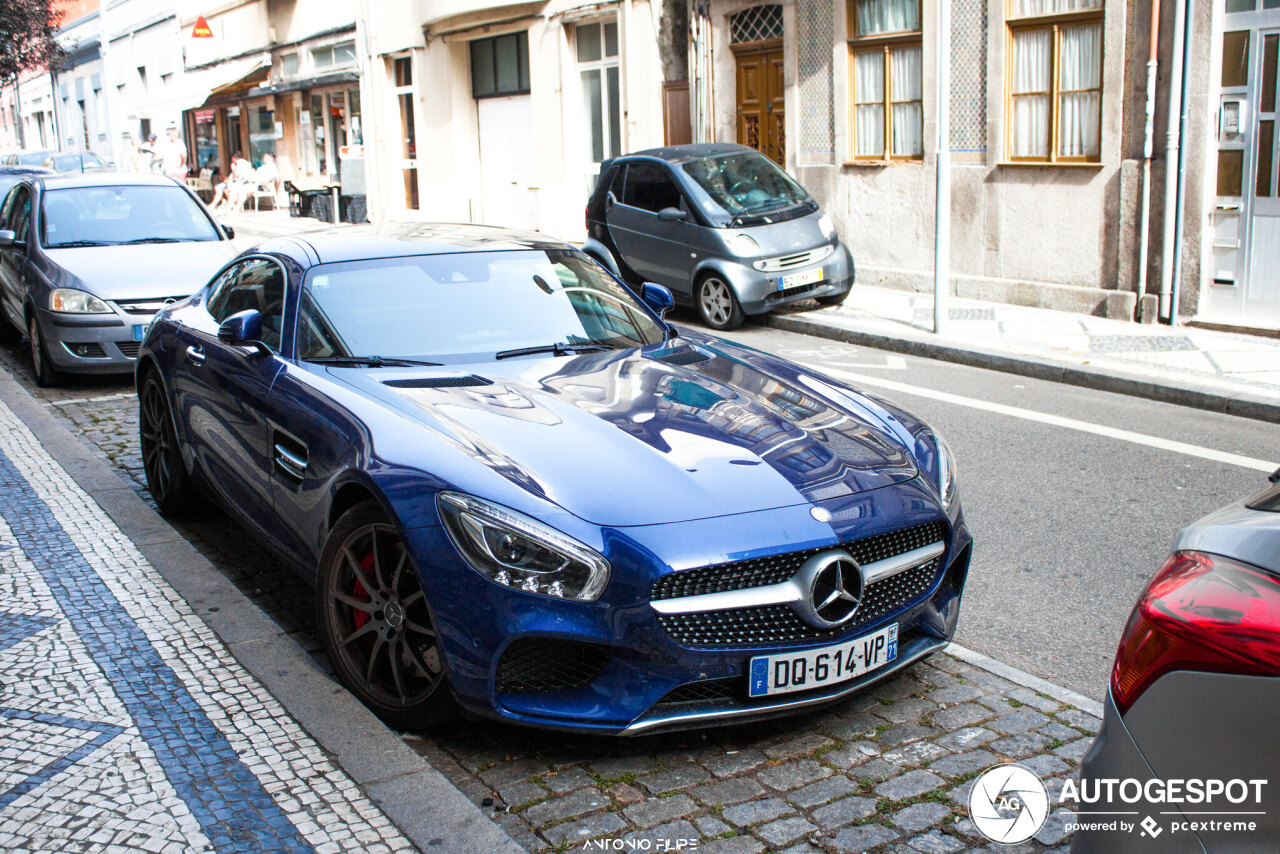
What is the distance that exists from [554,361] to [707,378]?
59cm

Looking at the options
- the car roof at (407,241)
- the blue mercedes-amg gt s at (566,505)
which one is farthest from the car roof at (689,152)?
the blue mercedes-amg gt s at (566,505)

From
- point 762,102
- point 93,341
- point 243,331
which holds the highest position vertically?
point 762,102

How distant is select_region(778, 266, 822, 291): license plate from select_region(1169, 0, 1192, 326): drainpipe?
3.28 meters

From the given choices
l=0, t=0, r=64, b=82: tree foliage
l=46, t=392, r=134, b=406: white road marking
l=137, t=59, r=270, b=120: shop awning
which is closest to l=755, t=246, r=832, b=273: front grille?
l=46, t=392, r=134, b=406: white road marking

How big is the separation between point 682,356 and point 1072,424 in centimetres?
414

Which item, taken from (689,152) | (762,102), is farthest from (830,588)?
(762,102)

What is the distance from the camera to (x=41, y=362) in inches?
390

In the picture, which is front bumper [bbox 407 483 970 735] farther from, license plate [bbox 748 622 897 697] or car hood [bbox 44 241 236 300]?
car hood [bbox 44 241 236 300]

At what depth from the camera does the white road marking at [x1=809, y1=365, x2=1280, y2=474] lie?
722 centimetres

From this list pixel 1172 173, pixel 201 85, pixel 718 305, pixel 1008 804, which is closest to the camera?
pixel 1008 804

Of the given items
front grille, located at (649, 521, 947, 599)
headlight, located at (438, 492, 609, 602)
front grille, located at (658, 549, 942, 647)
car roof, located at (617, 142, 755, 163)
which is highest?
car roof, located at (617, 142, 755, 163)

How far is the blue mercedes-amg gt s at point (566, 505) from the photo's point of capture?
134 inches

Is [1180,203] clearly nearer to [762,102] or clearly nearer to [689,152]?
[689,152]

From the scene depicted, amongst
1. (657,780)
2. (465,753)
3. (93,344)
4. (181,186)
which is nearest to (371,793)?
(465,753)
